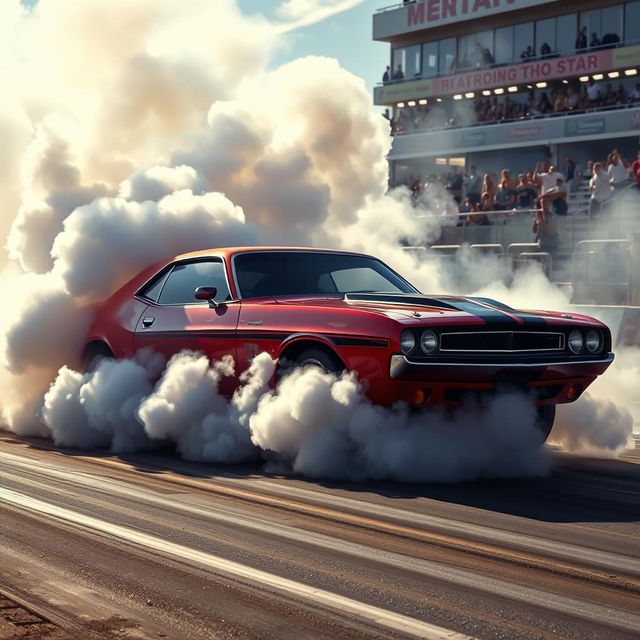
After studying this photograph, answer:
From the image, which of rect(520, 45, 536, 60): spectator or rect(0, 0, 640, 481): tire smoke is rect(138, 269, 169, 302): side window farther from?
rect(520, 45, 536, 60): spectator

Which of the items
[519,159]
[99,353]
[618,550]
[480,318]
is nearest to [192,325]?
[99,353]

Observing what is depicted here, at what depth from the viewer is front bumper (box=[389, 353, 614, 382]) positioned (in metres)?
6.21

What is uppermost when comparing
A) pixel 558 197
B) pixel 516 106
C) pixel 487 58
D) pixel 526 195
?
pixel 487 58

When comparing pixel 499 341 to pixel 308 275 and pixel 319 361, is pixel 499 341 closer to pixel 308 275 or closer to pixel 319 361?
pixel 319 361

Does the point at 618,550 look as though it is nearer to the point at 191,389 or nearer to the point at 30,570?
the point at 30,570

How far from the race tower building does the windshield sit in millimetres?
24132

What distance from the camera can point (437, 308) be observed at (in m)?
6.80

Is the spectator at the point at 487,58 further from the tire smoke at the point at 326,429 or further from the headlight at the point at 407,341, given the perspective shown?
the headlight at the point at 407,341

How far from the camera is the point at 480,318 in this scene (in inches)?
255

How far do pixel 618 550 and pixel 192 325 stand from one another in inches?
149

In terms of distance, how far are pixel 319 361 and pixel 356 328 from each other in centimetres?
40

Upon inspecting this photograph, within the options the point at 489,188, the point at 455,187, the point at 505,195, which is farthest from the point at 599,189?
the point at 455,187

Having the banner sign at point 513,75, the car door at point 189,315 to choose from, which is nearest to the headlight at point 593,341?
the car door at point 189,315

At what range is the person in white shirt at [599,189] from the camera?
56.4ft
